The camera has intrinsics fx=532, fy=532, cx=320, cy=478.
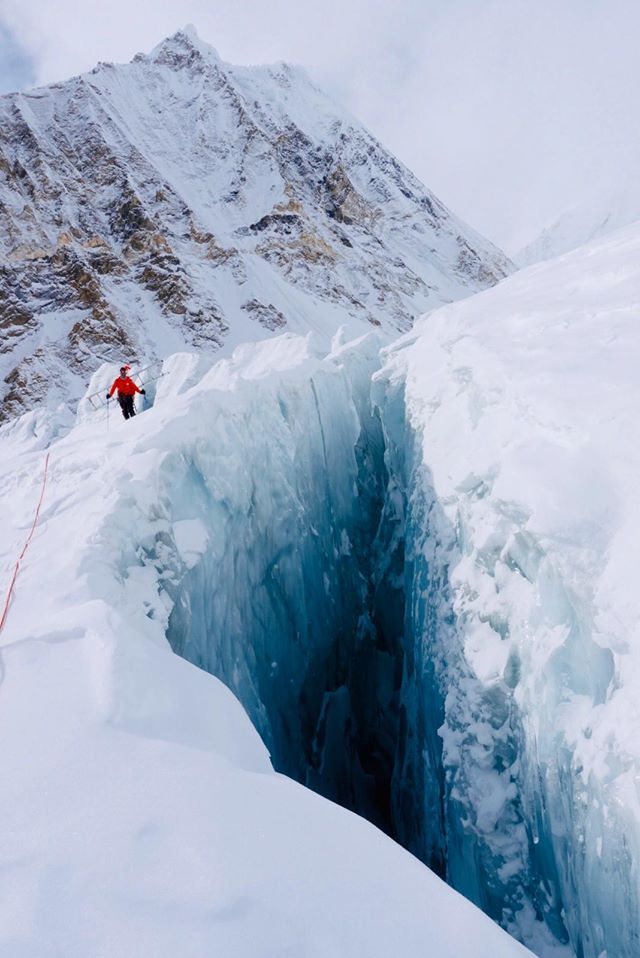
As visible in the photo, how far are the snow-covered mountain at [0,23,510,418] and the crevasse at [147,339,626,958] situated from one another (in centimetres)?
3494

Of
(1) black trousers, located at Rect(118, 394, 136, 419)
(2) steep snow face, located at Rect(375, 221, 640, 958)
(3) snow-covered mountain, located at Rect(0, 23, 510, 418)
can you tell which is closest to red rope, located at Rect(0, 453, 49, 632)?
(2) steep snow face, located at Rect(375, 221, 640, 958)

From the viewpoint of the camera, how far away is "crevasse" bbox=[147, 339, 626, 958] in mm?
3752

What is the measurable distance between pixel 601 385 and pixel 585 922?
320cm

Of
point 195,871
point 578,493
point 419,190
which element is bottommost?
point 195,871

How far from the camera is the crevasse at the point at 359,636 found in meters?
3.75

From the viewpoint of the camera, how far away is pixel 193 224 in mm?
59531

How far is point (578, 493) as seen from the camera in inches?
121

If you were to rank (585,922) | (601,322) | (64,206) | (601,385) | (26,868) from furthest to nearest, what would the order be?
(64,206) < (601,322) < (601,385) < (585,922) < (26,868)

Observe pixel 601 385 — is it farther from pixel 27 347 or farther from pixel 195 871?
pixel 27 347

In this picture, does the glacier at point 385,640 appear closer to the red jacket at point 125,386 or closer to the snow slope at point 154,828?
the snow slope at point 154,828

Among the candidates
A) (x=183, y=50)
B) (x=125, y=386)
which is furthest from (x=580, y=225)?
(x=125, y=386)

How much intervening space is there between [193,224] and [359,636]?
6137 centimetres

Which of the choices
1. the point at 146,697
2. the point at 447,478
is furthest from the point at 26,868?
the point at 447,478

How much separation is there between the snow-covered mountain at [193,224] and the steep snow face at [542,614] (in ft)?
127
